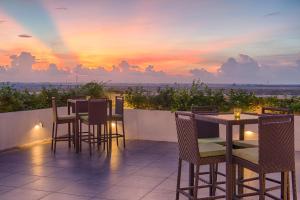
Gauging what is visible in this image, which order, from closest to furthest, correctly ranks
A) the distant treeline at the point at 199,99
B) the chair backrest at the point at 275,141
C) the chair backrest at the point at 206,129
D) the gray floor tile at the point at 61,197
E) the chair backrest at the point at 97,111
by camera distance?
1. the chair backrest at the point at 275,141
2. the gray floor tile at the point at 61,197
3. the chair backrest at the point at 206,129
4. the chair backrest at the point at 97,111
5. the distant treeline at the point at 199,99

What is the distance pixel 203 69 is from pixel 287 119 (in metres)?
9.80

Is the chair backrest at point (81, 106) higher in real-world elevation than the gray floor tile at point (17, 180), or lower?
higher

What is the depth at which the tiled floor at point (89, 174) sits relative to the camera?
443 cm

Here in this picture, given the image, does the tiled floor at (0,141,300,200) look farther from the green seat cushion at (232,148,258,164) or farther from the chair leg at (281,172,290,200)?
the chair leg at (281,172,290,200)

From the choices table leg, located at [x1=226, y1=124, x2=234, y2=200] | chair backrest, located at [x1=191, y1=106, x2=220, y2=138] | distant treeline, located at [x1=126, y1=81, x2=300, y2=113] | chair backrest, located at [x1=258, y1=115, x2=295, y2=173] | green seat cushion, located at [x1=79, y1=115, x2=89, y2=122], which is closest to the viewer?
chair backrest, located at [x1=258, y1=115, x2=295, y2=173]

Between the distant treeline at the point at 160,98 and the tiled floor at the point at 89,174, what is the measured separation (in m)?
1.25

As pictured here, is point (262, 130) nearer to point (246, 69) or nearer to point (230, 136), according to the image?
point (230, 136)

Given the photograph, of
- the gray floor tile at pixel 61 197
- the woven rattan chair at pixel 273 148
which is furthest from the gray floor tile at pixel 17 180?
the woven rattan chair at pixel 273 148

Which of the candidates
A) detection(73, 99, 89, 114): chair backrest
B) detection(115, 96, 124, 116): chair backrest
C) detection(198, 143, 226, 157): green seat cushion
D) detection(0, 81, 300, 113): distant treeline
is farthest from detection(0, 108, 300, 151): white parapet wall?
detection(198, 143, 226, 157): green seat cushion

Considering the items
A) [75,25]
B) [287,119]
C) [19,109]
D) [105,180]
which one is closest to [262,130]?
[287,119]

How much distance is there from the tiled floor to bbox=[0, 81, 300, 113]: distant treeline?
125 centimetres

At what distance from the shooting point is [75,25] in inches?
404

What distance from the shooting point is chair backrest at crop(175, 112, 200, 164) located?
11.4 ft

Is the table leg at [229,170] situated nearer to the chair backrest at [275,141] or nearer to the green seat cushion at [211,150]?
the green seat cushion at [211,150]
